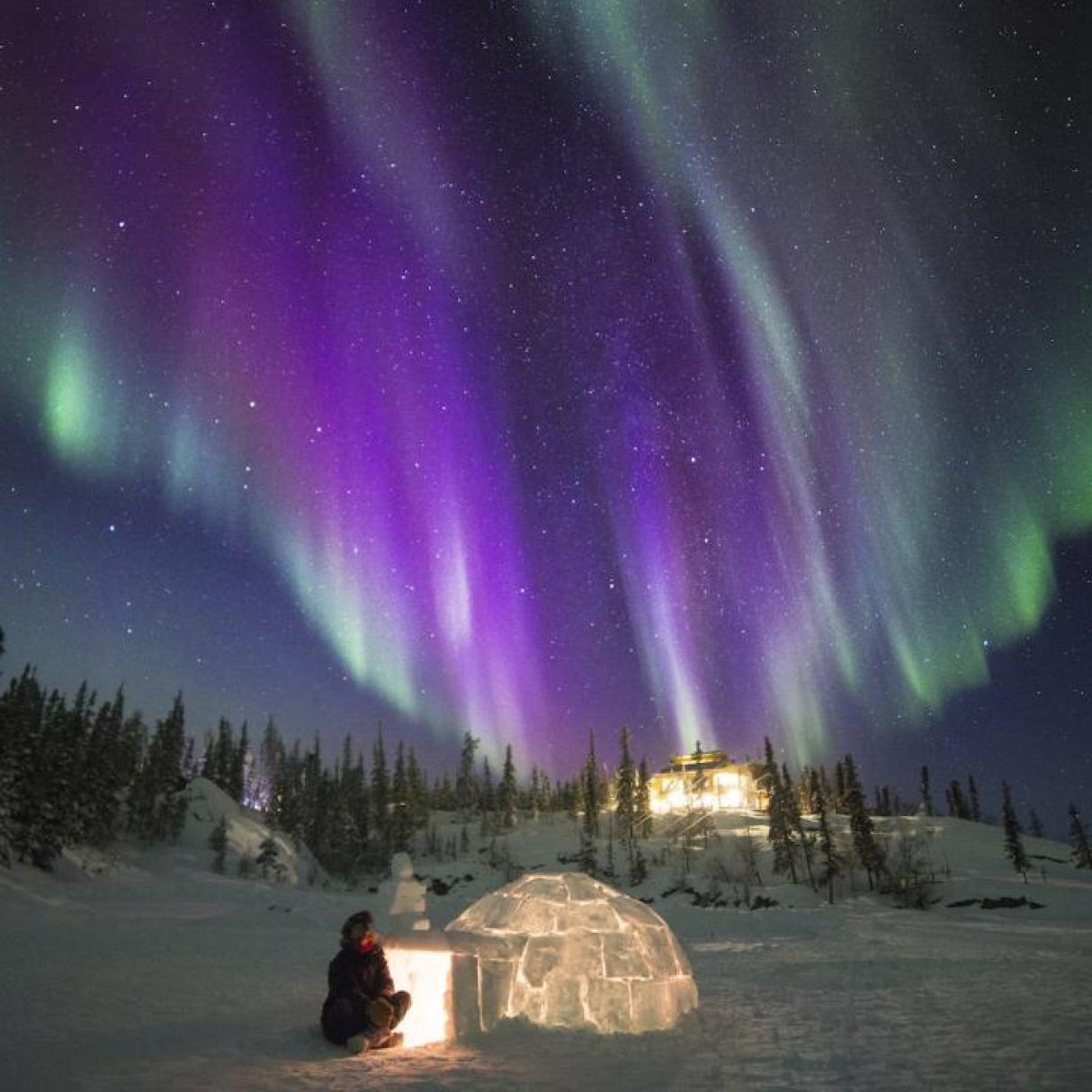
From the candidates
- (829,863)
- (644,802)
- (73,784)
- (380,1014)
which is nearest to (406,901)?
(380,1014)

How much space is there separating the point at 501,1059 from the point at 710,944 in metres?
22.2

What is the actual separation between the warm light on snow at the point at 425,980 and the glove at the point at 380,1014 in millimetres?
1036

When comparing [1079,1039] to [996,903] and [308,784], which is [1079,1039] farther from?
[308,784]

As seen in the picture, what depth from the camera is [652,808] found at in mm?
104188

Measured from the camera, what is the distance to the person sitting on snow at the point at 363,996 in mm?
10125

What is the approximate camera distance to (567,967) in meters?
12.4

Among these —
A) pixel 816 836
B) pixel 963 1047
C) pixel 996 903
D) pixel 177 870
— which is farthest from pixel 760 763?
pixel 963 1047

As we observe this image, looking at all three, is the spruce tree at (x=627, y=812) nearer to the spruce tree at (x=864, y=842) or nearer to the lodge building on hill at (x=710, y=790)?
the lodge building on hill at (x=710, y=790)

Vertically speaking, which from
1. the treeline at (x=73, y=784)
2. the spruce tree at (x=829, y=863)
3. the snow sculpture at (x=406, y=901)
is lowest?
the spruce tree at (x=829, y=863)

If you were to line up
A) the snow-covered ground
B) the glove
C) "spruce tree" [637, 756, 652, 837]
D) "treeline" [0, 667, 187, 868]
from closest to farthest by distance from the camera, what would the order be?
the snow-covered ground
the glove
"treeline" [0, 667, 187, 868]
"spruce tree" [637, 756, 652, 837]

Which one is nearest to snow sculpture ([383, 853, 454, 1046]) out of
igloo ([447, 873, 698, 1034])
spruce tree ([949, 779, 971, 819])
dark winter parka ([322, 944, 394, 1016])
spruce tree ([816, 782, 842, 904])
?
igloo ([447, 873, 698, 1034])

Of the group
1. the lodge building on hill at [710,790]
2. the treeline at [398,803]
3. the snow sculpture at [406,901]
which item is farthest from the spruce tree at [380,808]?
the snow sculpture at [406,901]

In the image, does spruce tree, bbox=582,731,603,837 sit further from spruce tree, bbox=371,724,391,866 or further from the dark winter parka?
the dark winter parka

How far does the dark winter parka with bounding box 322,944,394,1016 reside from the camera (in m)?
10.3
